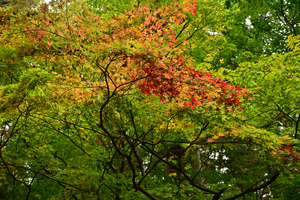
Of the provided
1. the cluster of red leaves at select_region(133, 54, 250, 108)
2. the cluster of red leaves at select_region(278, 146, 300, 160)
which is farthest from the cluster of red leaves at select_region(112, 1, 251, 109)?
the cluster of red leaves at select_region(278, 146, 300, 160)

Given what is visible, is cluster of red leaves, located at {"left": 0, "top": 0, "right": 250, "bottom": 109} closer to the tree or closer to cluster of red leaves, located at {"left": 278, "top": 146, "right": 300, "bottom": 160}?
the tree

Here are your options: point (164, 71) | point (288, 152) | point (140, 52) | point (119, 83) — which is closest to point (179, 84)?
point (164, 71)

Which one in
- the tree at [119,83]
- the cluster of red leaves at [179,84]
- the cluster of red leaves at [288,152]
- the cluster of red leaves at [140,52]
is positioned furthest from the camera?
the cluster of red leaves at [288,152]

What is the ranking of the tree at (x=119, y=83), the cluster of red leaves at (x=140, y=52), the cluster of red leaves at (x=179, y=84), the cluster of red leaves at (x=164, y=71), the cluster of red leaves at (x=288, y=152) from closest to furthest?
the cluster of red leaves at (x=140, y=52), the tree at (x=119, y=83), the cluster of red leaves at (x=164, y=71), the cluster of red leaves at (x=179, y=84), the cluster of red leaves at (x=288, y=152)

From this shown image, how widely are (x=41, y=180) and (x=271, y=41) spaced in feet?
34.3

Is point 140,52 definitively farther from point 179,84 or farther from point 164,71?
point 179,84

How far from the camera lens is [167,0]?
820 centimetres

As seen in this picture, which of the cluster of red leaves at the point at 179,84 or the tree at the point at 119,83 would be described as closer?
the tree at the point at 119,83

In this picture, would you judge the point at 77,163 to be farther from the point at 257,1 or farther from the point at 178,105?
the point at 257,1

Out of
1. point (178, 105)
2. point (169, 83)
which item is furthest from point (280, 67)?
point (169, 83)

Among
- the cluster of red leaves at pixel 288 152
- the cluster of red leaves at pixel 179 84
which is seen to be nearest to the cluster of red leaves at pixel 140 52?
the cluster of red leaves at pixel 179 84

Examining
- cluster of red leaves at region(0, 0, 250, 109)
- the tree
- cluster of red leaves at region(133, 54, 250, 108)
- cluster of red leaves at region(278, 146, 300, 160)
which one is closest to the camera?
cluster of red leaves at region(0, 0, 250, 109)

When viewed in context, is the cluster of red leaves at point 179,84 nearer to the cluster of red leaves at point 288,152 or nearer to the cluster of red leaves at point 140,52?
the cluster of red leaves at point 140,52

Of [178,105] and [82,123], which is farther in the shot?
[82,123]
